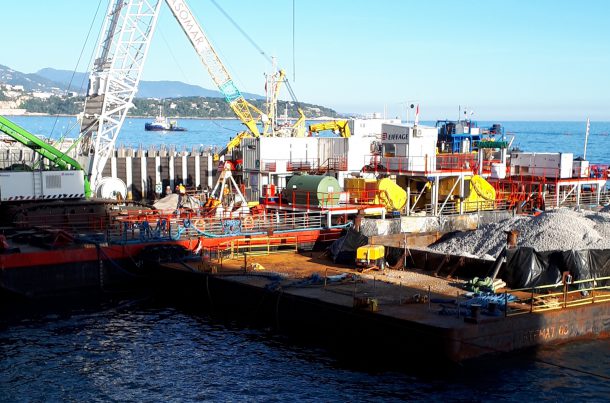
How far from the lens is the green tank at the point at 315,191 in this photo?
131 feet

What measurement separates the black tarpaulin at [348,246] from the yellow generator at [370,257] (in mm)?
1334

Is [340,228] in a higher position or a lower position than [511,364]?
higher

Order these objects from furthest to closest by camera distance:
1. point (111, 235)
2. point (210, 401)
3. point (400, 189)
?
point (400, 189), point (111, 235), point (210, 401)

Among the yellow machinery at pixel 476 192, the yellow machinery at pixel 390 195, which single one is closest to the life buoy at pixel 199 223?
the yellow machinery at pixel 390 195

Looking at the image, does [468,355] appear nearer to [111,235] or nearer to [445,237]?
[445,237]

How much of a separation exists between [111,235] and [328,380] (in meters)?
17.4

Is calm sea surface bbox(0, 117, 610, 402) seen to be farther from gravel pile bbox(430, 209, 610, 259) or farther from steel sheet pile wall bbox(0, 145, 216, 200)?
steel sheet pile wall bbox(0, 145, 216, 200)

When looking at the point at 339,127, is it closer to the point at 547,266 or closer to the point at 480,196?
the point at 480,196

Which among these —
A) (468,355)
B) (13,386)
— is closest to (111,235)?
(13,386)

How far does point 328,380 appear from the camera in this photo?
78.2ft

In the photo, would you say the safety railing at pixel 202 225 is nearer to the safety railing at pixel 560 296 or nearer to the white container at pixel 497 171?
the safety railing at pixel 560 296

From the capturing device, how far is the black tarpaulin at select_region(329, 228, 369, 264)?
3481 cm

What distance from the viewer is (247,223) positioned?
39.2 metres

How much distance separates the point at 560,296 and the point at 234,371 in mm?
12277
